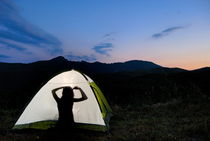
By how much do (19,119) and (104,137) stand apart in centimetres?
324

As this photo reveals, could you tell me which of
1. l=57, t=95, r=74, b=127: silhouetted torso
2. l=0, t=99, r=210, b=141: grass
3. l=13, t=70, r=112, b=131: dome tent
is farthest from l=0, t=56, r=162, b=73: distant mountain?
l=57, t=95, r=74, b=127: silhouetted torso

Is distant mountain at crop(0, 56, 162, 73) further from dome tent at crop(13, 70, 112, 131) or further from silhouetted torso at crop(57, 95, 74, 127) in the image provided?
silhouetted torso at crop(57, 95, 74, 127)

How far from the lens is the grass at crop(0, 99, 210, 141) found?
23.1 ft

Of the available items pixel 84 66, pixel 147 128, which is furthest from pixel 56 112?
pixel 84 66

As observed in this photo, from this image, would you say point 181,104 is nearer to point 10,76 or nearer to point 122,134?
point 122,134

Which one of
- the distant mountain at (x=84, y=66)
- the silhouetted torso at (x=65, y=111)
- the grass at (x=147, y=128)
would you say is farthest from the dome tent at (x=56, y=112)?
the distant mountain at (x=84, y=66)

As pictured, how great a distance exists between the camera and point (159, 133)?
24.8ft

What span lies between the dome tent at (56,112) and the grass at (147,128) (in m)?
0.29

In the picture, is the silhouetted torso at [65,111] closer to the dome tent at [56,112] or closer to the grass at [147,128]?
the grass at [147,128]

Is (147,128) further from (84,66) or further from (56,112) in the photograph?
(84,66)

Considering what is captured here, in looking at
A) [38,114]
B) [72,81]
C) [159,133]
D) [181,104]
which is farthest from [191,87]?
[38,114]

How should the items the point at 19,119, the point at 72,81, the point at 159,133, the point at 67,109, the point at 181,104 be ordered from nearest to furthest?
the point at 67,109 → the point at 159,133 → the point at 19,119 → the point at 72,81 → the point at 181,104

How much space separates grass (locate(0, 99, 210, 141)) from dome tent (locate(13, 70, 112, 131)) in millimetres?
294

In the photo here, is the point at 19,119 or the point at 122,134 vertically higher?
the point at 19,119
